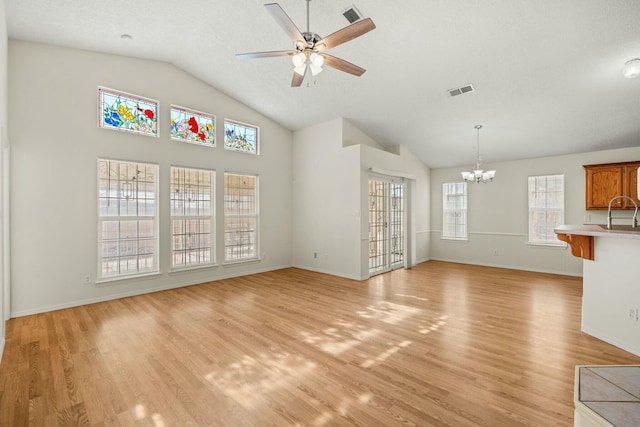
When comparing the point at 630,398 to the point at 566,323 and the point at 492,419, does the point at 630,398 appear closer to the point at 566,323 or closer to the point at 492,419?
the point at 492,419

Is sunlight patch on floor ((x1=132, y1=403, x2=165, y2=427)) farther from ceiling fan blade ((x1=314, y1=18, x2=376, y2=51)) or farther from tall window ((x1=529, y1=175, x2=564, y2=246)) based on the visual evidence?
tall window ((x1=529, y1=175, x2=564, y2=246))

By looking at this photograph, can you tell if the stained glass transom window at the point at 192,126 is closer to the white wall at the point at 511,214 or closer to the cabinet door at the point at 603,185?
the white wall at the point at 511,214

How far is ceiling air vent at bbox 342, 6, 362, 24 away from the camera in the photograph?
332 cm

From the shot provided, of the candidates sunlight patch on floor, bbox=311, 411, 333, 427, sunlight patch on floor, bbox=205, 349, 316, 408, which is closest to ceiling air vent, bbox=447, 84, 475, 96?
sunlight patch on floor, bbox=205, 349, 316, 408

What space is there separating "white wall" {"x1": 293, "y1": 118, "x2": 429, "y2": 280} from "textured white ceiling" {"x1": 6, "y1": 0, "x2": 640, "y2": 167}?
0.54 m

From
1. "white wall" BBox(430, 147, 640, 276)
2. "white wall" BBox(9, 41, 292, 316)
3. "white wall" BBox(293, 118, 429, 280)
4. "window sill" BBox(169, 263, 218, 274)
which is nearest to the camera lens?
"white wall" BBox(9, 41, 292, 316)

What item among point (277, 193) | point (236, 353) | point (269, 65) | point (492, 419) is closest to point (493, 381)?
point (492, 419)

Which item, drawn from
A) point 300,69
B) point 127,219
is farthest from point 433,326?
point 127,219

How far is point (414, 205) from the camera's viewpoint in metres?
7.36

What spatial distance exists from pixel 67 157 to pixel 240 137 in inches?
116

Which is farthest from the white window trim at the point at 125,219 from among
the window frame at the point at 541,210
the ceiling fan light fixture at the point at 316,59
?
the window frame at the point at 541,210

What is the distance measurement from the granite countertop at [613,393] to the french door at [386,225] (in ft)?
16.3

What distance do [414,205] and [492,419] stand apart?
5815 millimetres

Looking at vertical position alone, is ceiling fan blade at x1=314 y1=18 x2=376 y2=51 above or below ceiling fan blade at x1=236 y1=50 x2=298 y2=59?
below
